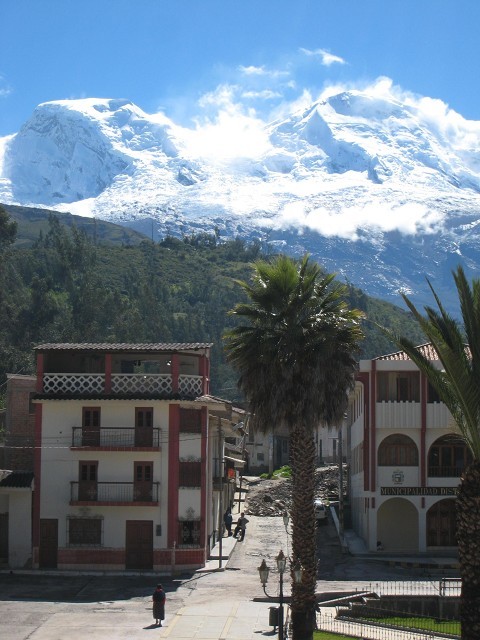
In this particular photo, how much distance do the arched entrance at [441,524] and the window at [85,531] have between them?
17.0 m

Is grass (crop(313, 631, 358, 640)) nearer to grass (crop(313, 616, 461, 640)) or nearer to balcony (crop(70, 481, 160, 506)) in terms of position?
grass (crop(313, 616, 461, 640))

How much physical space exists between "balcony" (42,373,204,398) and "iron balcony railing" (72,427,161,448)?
154 centimetres

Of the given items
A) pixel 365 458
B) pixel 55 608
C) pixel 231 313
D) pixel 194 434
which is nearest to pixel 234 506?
pixel 365 458

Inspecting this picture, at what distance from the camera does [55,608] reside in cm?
4369

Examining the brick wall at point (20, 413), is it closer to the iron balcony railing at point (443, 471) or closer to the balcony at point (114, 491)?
the balcony at point (114, 491)

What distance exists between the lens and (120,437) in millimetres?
53812

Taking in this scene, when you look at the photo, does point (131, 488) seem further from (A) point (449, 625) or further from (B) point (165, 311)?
(B) point (165, 311)

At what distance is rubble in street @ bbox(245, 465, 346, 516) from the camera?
7644 centimetres

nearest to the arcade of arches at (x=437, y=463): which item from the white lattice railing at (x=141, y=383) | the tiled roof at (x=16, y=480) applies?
the white lattice railing at (x=141, y=383)

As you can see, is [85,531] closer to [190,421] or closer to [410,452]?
[190,421]

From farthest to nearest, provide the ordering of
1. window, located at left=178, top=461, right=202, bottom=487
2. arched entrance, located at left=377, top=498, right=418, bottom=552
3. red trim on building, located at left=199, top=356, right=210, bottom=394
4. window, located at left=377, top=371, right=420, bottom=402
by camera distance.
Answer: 1. arched entrance, located at left=377, top=498, right=418, bottom=552
2. window, located at left=377, top=371, right=420, bottom=402
3. red trim on building, located at left=199, top=356, right=210, bottom=394
4. window, located at left=178, top=461, right=202, bottom=487

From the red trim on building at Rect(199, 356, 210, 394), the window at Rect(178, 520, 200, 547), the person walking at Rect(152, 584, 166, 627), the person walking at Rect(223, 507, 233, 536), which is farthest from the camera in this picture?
the person walking at Rect(223, 507, 233, 536)

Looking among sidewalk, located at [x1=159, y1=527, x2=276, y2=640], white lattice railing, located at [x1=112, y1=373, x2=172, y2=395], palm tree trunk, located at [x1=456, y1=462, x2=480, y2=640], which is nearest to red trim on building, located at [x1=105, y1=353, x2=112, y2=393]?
white lattice railing, located at [x1=112, y1=373, x2=172, y2=395]

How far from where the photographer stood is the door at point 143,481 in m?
53.2
